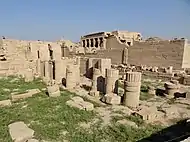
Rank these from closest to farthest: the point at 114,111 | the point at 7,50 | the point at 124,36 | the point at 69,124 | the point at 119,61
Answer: the point at 69,124 < the point at 114,111 < the point at 7,50 < the point at 119,61 < the point at 124,36

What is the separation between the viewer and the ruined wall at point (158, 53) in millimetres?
17453

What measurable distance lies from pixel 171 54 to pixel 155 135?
46.5ft

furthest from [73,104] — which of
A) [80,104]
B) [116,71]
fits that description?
[116,71]

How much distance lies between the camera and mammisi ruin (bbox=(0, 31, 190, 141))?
7.96 m

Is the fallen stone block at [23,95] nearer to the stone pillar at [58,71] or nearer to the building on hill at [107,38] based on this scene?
the stone pillar at [58,71]

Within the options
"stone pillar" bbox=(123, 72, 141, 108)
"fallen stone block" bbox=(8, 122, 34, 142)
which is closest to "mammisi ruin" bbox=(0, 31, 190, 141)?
"stone pillar" bbox=(123, 72, 141, 108)

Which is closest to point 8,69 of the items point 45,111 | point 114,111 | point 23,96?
point 23,96

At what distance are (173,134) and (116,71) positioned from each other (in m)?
4.58

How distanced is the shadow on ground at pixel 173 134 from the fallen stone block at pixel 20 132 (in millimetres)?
3118

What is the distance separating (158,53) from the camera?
62.7 feet

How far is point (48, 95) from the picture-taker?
9023 millimetres

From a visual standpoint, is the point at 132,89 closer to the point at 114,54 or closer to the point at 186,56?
the point at 186,56

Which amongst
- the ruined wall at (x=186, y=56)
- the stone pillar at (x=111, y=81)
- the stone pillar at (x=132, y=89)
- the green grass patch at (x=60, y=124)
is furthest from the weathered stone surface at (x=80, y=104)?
the ruined wall at (x=186, y=56)

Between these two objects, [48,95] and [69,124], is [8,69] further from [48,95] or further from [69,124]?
[69,124]
